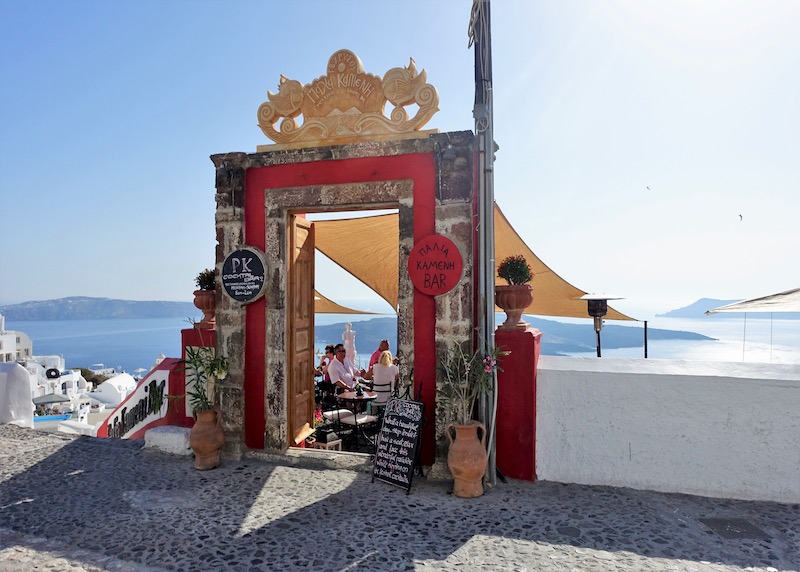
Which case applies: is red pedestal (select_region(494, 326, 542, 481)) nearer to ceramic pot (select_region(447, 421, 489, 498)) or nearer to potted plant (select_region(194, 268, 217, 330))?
ceramic pot (select_region(447, 421, 489, 498))

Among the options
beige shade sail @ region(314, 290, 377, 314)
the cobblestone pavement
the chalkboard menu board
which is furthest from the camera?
beige shade sail @ region(314, 290, 377, 314)

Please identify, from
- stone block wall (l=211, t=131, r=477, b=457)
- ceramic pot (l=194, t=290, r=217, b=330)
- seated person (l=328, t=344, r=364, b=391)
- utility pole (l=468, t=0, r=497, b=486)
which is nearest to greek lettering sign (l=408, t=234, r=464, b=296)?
stone block wall (l=211, t=131, r=477, b=457)

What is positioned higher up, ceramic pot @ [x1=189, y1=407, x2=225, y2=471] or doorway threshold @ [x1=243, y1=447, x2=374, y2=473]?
ceramic pot @ [x1=189, y1=407, x2=225, y2=471]

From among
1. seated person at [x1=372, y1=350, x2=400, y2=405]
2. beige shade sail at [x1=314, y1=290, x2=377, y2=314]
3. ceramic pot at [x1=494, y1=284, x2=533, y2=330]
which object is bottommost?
seated person at [x1=372, y1=350, x2=400, y2=405]

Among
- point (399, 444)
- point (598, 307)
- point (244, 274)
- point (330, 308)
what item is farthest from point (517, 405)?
point (330, 308)

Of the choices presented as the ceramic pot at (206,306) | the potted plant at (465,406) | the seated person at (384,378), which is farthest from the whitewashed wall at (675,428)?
the ceramic pot at (206,306)

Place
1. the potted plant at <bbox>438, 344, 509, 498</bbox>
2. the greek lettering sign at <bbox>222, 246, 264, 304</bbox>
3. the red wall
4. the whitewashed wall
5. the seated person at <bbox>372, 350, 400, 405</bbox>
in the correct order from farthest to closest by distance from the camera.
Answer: the seated person at <bbox>372, 350, 400, 405</bbox>
the greek lettering sign at <bbox>222, 246, 264, 304</bbox>
the red wall
the potted plant at <bbox>438, 344, 509, 498</bbox>
the whitewashed wall

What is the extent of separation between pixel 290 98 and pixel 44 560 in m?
4.58

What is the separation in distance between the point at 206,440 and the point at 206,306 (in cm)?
→ 170

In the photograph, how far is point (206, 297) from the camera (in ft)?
19.1

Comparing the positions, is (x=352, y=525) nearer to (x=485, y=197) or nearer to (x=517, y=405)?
(x=517, y=405)

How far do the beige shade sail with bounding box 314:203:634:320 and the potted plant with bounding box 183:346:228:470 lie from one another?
3370mm

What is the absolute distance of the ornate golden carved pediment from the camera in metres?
4.92

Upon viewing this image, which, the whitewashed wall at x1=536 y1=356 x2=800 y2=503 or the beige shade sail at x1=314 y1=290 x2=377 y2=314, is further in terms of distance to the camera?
Result: the beige shade sail at x1=314 y1=290 x2=377 y2=314
